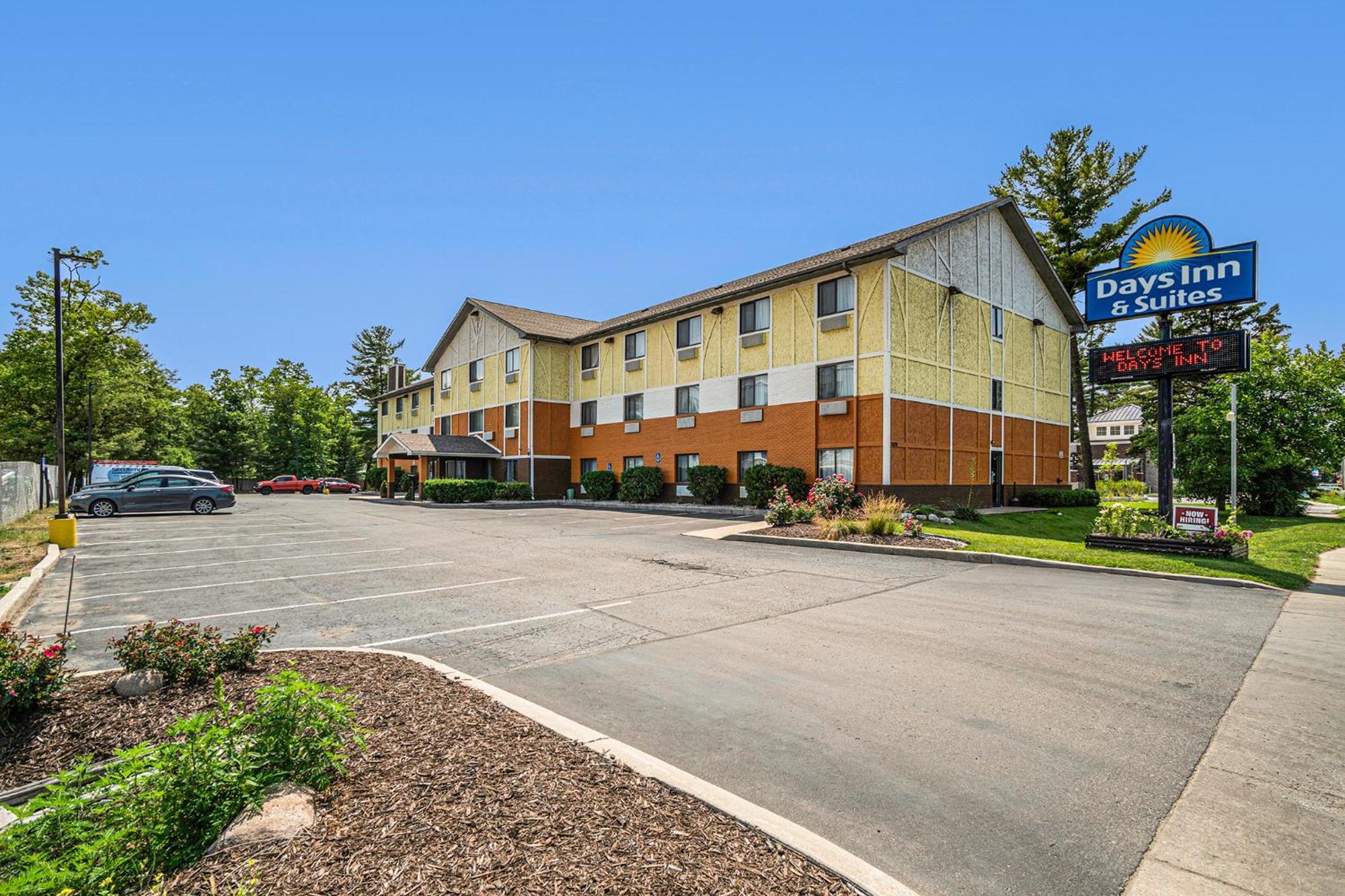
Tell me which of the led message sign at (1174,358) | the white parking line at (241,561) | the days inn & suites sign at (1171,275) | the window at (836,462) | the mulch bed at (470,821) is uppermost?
the days inn & suites sign at (1171,275)

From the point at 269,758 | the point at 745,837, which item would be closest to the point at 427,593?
the point at 269,758

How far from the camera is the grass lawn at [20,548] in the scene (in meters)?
10.6

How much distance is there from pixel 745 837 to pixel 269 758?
246 cm

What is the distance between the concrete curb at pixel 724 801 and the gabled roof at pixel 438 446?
3372 centimetres

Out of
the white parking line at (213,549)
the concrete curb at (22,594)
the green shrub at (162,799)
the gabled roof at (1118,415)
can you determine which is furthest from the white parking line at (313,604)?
the gabled roof at (1118,415)

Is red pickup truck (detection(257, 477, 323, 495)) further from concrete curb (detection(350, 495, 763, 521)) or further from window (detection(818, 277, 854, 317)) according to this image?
window (detection(818, 277, 854, 317))

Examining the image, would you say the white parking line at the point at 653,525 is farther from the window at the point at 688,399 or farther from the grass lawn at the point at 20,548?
the grass lawn at the point at 20,548

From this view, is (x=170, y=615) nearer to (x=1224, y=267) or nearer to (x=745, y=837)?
(x=745, y=837)

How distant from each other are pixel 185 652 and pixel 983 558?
12580 mm

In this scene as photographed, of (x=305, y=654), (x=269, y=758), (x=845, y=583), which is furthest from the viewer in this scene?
(x=845, y=583)

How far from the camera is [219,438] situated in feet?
200

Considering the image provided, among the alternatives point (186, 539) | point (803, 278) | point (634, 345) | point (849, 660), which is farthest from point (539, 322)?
point (849, 660)

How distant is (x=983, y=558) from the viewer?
1261 centimetres

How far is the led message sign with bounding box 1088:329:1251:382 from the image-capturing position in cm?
1362
